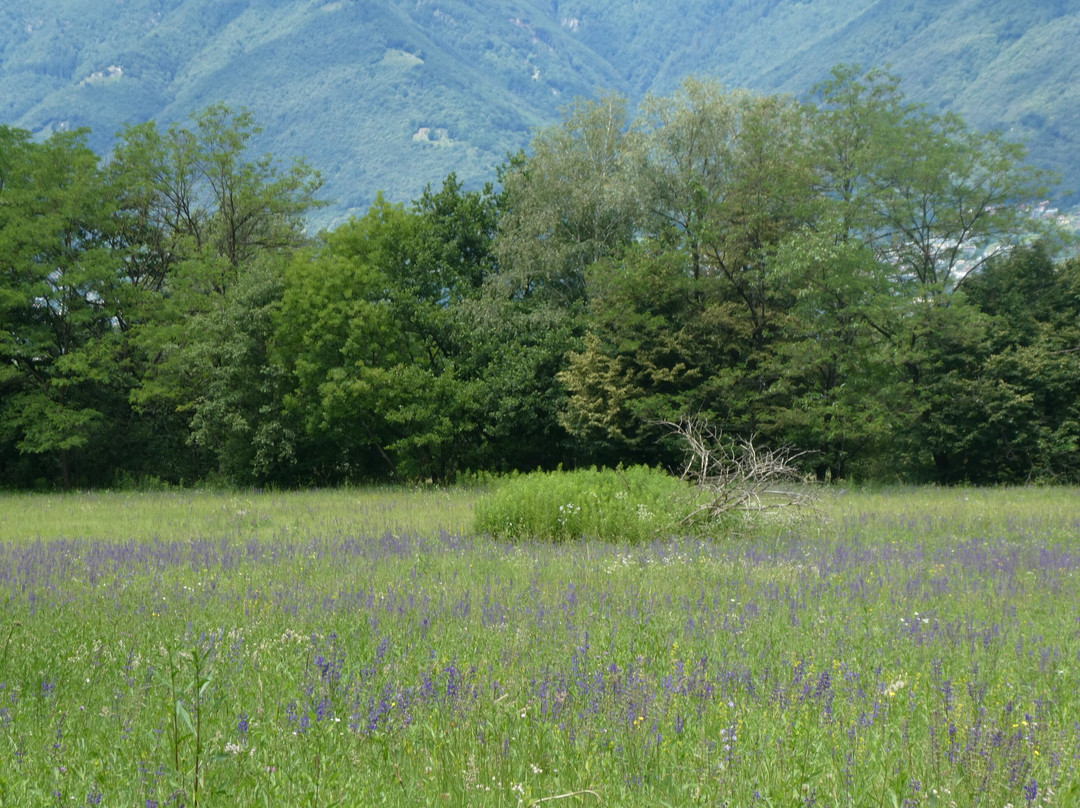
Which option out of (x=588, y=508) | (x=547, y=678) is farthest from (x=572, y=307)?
(x=547, y=678)

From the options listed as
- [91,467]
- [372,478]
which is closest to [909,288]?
[372,478]

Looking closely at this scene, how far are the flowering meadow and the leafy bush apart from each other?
147cm

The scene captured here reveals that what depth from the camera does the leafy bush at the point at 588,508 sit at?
11.8m

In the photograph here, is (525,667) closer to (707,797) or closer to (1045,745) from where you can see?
(707,797)

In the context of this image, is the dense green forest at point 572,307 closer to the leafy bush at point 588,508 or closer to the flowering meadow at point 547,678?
the leafy bush at point 588,508

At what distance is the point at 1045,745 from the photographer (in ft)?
12.1

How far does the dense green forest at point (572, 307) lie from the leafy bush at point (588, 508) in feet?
36.5

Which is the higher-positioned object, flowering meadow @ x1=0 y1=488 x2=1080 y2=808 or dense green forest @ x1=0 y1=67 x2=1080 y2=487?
dense green forest @ x1=0 y1=67 x2=1080 y2=487

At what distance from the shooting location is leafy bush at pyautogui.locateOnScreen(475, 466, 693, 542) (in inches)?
465

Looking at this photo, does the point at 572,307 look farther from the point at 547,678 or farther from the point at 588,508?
the point at 547,678

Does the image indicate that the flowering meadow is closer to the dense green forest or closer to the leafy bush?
the leafy bush

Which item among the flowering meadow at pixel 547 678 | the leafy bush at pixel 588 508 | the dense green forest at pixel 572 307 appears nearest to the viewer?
the flowering meadow at pixel 547 678

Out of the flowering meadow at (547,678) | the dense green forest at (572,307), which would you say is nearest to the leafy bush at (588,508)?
the flowering meadow at (547,678)

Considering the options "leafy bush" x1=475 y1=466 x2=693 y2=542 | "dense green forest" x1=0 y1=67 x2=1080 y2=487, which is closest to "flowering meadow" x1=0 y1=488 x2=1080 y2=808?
"leafy bush" x1=475 y1=466 x2=693 y2=542
